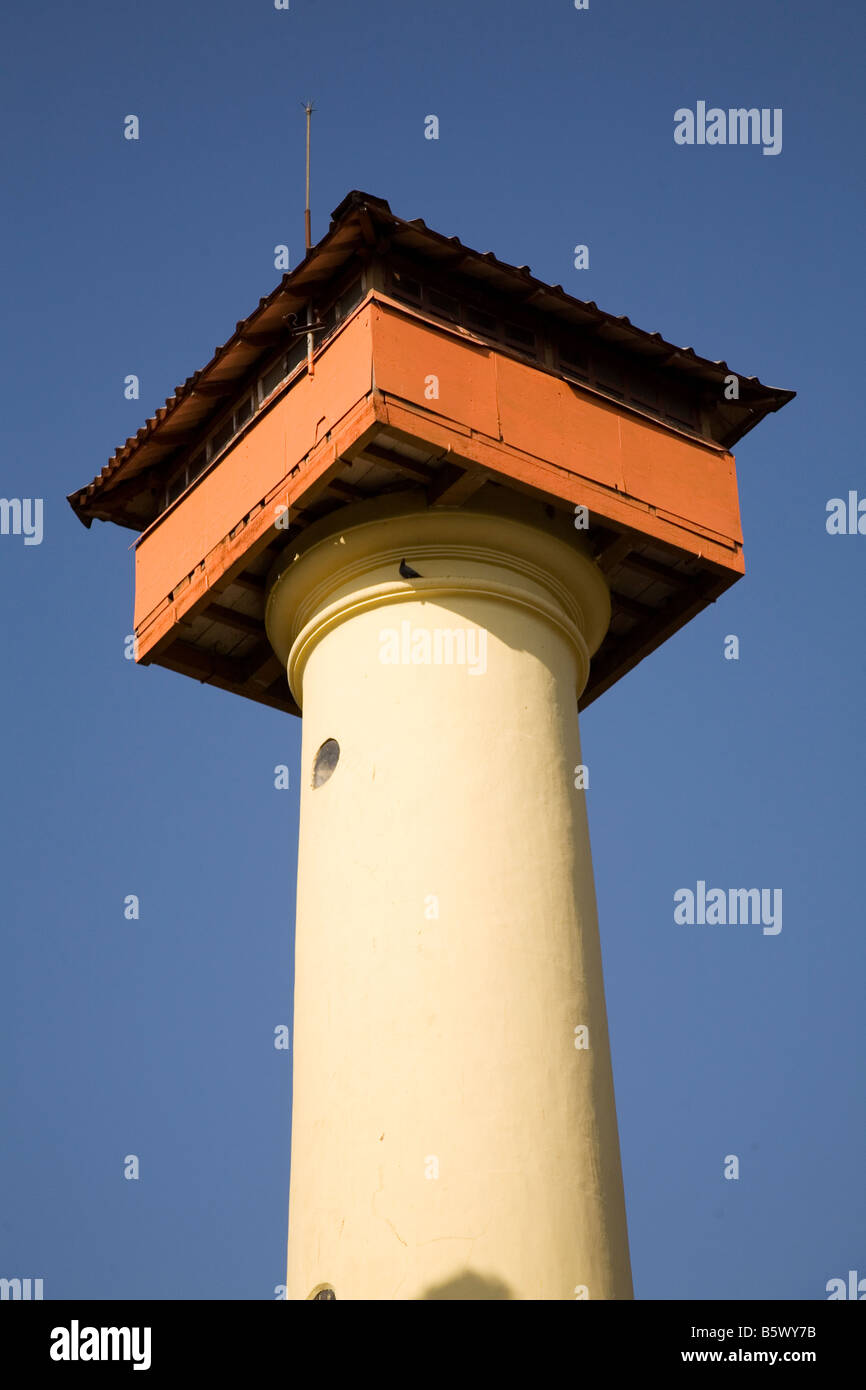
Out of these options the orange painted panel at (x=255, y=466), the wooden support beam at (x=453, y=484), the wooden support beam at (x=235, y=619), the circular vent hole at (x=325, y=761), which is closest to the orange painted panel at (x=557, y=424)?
the wooden support beam at (x=453, y=484)

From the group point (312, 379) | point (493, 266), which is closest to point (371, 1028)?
point (312, 379)

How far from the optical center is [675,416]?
1967 centimetres

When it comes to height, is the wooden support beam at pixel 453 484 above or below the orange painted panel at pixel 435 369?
below

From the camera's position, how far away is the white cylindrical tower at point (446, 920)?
14734 mm

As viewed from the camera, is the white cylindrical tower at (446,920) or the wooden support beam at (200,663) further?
the wooden support beam at (200,663)

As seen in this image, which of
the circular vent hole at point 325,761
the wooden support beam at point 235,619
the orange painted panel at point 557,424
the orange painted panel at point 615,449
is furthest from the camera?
the wooden support beam at point 235,619

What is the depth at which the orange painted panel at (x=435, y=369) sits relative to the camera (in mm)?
17000

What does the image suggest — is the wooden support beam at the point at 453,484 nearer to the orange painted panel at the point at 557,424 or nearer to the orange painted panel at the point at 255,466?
the orange painted panel at the point at 557,424

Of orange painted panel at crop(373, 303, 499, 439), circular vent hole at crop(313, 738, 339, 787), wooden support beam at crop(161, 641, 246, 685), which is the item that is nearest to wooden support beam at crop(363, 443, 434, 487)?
orange painted panel at crop(373, 303, 499, 439)

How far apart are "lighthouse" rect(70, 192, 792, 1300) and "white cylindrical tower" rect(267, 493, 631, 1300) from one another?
0.08 feet

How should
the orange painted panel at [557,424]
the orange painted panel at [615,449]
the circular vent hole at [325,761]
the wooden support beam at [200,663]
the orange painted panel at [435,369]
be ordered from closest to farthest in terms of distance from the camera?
the orange painted panel at [435,369] < the circular vent hole at [325,761] < the orange painted panel at [557,424] < the orange painted panel at [615,449] < the wooden support beam at [200,663]

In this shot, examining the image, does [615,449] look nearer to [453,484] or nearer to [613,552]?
[613,552]

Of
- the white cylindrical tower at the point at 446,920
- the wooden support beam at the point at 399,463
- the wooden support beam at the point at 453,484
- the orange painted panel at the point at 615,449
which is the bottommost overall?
the white cylindrical tower at the point at 446,920

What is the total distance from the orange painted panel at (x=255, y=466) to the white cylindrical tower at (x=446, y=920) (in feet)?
2.54
